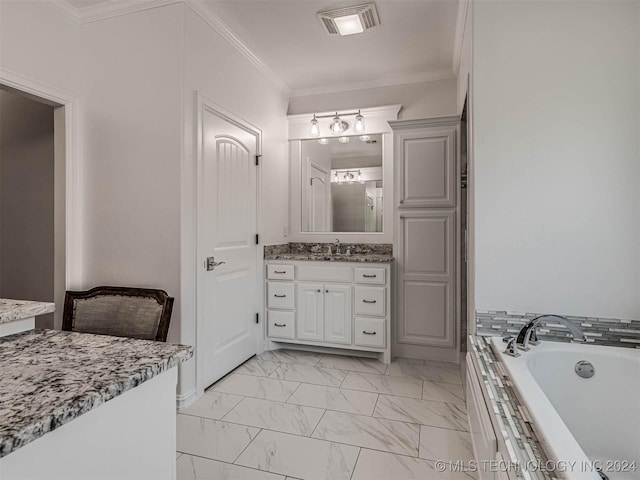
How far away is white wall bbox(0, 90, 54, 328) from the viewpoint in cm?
302

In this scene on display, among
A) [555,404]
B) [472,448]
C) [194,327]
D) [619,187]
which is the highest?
[619,187]

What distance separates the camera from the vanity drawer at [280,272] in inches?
126

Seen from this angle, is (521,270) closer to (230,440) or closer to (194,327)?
(230,440)

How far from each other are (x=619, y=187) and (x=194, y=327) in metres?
2.52

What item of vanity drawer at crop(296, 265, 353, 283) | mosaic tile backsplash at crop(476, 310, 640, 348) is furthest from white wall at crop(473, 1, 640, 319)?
vanity drawer at crop(296, 265, 353, 283)

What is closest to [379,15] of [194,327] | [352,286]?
[352,286]

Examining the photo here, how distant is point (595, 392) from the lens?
1572mm

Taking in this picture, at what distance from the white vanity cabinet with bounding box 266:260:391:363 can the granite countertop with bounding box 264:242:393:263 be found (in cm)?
5

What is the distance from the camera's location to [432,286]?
10.00 ft

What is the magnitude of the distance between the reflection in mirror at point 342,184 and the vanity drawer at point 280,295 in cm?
80

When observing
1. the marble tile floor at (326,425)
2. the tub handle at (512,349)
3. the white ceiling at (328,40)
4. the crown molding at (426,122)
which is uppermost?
the white ceiling at (328,40)

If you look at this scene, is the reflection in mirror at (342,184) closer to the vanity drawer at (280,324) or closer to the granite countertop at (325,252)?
the granite countertop at (325,252)

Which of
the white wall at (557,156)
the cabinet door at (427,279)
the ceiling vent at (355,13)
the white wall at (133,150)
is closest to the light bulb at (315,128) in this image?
the ceiling vent at (355,13)

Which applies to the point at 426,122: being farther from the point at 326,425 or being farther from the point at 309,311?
the point at 326,425
